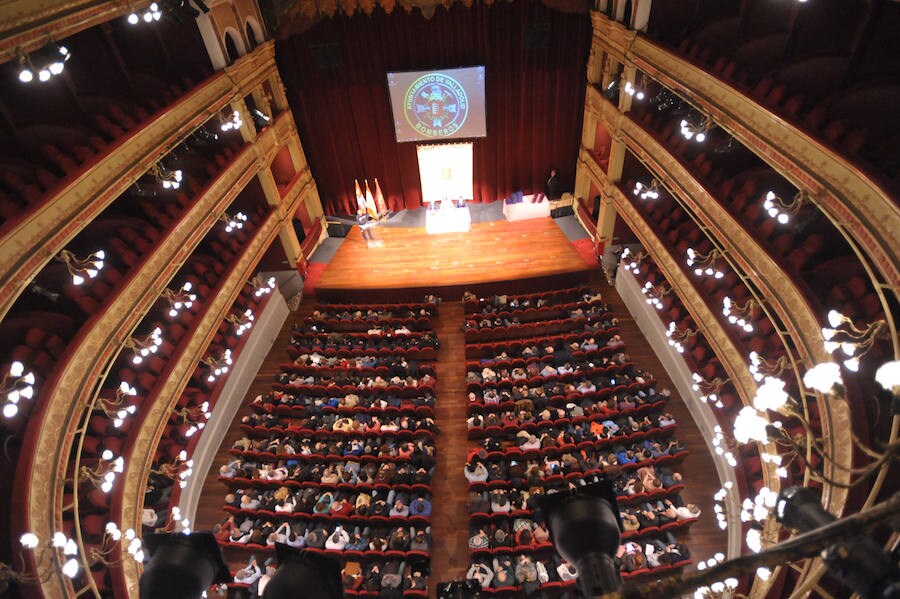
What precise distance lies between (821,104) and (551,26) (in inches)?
275

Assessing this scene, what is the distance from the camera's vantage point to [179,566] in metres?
2.53

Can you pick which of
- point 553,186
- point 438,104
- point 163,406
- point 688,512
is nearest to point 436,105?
point 438,104

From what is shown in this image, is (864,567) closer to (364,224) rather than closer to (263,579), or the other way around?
(263,579)

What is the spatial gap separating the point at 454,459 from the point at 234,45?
378 inches

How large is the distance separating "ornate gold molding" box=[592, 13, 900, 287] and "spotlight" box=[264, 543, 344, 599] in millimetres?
5259

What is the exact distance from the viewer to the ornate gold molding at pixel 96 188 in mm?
5395

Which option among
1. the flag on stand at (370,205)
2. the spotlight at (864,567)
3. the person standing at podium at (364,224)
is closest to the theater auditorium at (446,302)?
the spotlight at (864,567)

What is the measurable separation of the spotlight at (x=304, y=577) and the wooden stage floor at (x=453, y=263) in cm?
954

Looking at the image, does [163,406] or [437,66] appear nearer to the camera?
[163,406]

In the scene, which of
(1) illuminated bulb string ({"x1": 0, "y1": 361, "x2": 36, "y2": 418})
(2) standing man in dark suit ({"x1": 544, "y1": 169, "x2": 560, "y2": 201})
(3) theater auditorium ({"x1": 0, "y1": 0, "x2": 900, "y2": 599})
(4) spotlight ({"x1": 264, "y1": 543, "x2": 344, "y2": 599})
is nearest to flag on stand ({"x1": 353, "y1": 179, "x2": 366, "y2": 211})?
(3) theater auditorium ({"x1": 0, "y1": 0, "x2": 900, "y2": 599})

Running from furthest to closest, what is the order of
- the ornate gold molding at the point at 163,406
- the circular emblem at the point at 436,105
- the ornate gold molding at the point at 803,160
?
the circular emblem at the point at 436,105, the ornate gold molding at the point at 163,406, the ornate gold molding at the point at 803,160

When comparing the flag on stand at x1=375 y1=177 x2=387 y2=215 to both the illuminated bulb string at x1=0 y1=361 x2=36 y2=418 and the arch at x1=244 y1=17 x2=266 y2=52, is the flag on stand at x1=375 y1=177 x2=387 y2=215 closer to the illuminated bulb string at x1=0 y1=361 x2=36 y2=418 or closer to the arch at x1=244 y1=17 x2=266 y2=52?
the arch at x1=244 y1=17 x2=266 y2=52

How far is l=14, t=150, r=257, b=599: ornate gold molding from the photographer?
527 cm

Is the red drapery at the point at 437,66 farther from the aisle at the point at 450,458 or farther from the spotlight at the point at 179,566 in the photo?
the spotlight at the point at 179,566
